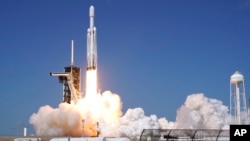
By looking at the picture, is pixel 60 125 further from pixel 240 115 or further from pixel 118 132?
pixel 240 115

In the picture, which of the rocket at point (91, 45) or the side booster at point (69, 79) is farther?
the side booster at point (69, 79)

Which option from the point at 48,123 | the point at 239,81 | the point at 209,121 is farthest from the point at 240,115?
the point at 48,123

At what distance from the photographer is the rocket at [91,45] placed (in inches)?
4232

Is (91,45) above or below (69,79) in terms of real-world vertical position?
above

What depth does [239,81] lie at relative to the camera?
83.1 m

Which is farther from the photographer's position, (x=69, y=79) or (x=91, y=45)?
(x=69, y=79)

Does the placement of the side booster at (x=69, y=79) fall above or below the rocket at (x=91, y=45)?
below

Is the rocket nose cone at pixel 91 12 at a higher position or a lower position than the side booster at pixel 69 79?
higher

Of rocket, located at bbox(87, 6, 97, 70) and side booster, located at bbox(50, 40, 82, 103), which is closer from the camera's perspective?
rocket, located at bbox(87, 6, 97, 70)

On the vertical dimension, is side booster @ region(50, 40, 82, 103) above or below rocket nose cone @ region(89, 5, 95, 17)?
below

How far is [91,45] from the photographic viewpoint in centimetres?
10931

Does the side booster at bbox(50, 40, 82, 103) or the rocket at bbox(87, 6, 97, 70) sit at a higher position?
the rocket at bbox(87, 6, 97, 70)

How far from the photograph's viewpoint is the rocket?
108m

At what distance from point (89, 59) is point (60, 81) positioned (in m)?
14.8
